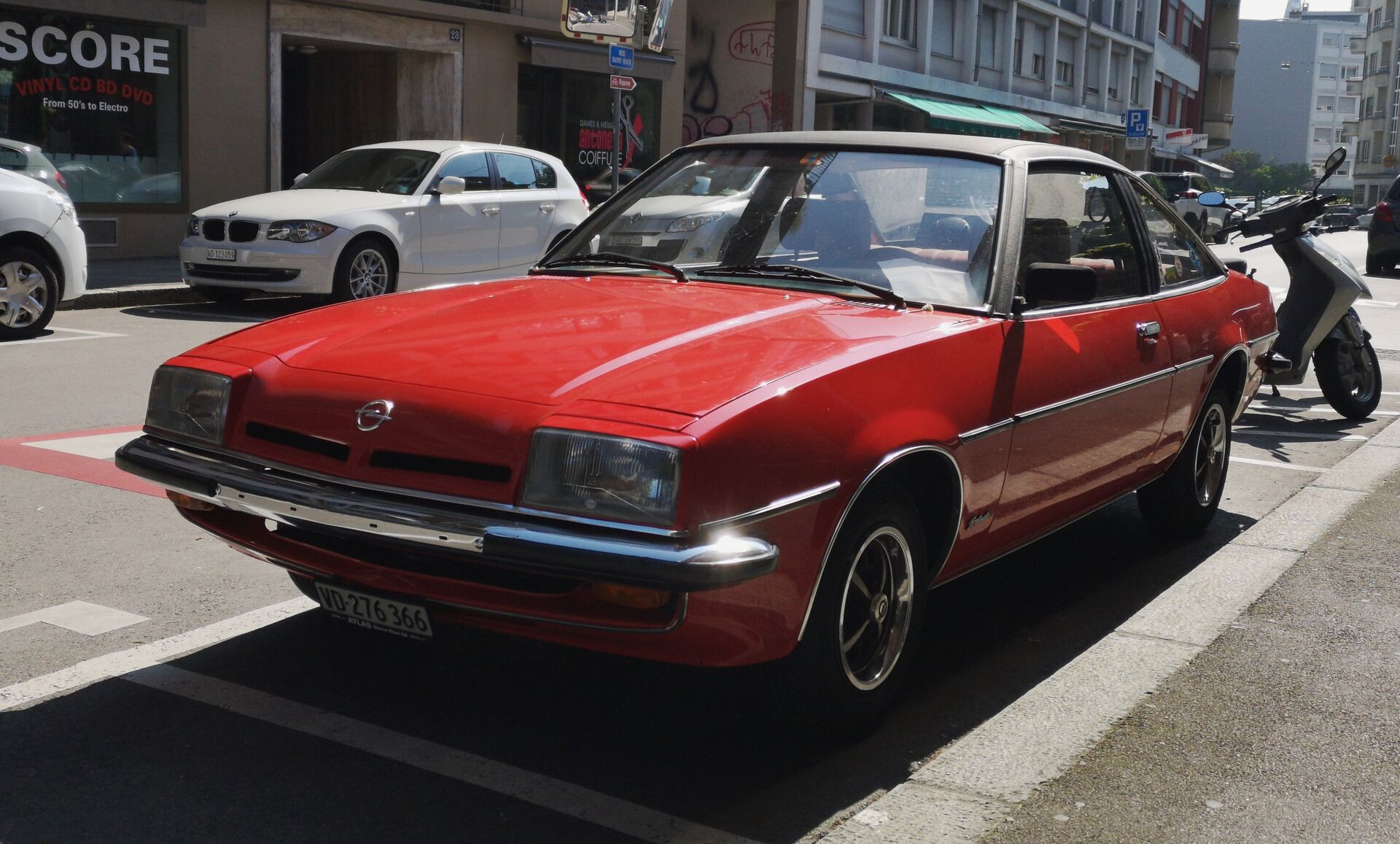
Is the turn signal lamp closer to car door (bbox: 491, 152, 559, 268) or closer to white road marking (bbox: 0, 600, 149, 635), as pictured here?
white road marking (bbox: 0, 600, 149, 635)

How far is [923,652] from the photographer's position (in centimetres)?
454

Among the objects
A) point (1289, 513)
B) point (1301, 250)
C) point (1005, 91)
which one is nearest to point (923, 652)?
point (1289, 513)

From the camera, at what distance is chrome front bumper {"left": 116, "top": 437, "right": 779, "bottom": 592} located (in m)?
2.99

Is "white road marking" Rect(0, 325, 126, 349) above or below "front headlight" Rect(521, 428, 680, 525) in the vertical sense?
below

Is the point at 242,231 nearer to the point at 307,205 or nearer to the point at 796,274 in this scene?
the point at 307,205

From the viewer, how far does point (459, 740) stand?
3609 mm

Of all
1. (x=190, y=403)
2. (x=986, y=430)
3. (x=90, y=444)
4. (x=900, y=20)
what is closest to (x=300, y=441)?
(x=190, y=403)

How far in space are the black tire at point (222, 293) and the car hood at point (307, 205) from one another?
0.70 meters

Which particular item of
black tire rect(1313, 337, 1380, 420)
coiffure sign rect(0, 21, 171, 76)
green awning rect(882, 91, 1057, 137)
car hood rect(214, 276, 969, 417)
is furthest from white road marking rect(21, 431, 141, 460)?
green awning rect(882, 91, 1057, 137)

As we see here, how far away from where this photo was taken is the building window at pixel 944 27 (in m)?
38.4

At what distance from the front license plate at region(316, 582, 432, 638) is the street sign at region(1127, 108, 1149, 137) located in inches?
1478

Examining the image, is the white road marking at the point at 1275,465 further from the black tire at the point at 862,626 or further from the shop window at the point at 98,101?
the shop window at the point at 98,101

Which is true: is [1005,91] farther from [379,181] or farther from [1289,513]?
[1289,513]

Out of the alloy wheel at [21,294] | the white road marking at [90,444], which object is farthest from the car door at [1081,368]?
the alloy wheel at [21,294]
